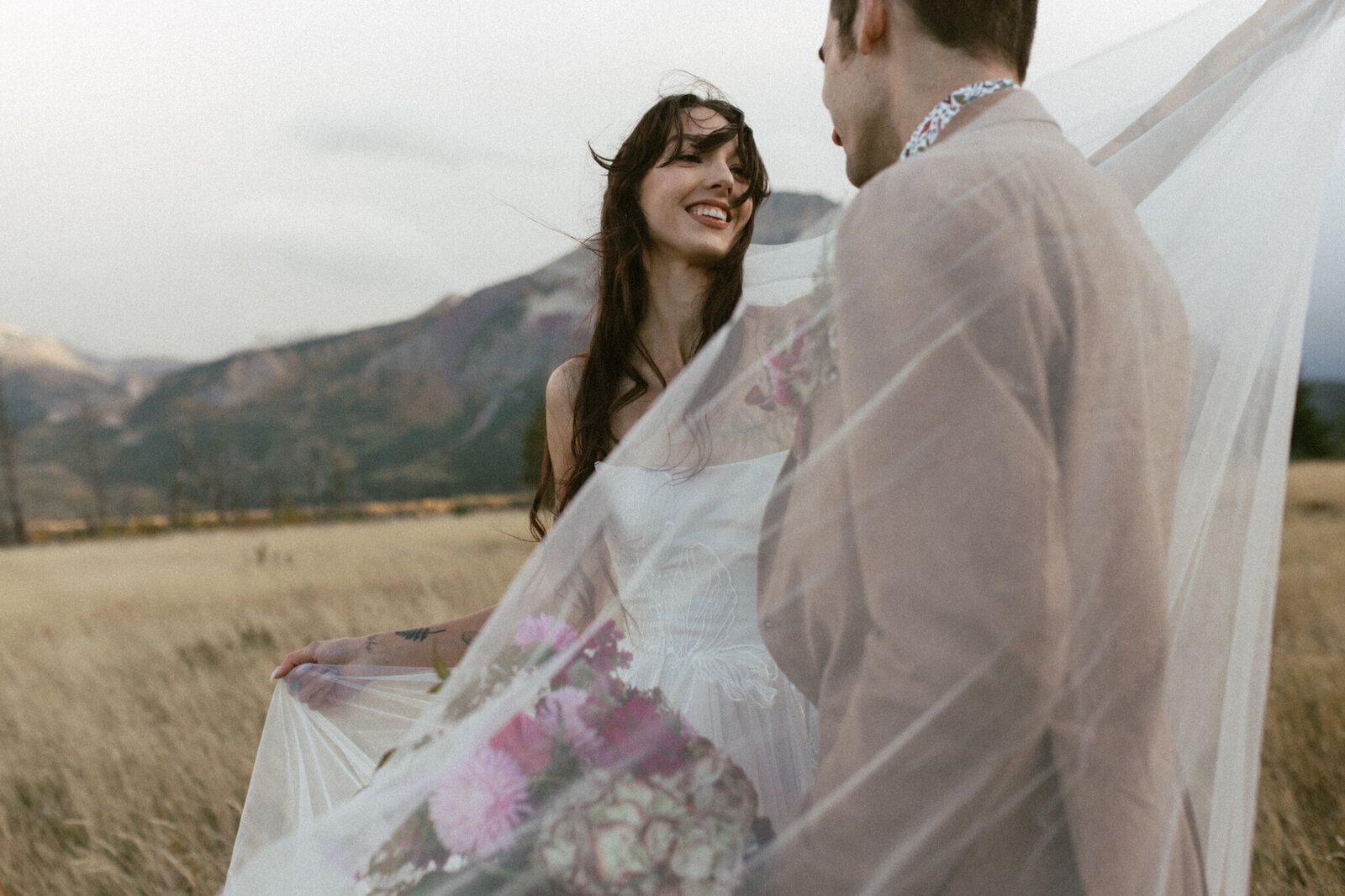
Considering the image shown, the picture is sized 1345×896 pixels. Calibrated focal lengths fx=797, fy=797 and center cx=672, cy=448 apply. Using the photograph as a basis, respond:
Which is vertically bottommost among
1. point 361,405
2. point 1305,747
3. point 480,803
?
point 361,405

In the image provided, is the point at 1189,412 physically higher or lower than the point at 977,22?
lower

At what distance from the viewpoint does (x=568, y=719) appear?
0.98 m

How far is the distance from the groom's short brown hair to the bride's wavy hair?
1.24 m

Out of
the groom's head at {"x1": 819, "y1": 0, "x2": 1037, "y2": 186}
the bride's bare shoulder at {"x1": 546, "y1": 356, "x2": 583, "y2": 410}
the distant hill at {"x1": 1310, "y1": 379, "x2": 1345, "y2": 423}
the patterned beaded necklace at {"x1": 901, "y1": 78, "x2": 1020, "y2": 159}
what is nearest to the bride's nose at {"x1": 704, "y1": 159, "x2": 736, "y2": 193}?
the bride's bare shoulder at {"x1": 546, "y1": 356, "x2": 583, "y2": 410}

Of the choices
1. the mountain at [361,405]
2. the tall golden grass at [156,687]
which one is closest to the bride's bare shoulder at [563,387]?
the tall golden grass at [156,687]

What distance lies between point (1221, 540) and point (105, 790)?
398 centimetres

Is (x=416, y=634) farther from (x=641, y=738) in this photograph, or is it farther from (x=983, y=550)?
(x=983, y=550)

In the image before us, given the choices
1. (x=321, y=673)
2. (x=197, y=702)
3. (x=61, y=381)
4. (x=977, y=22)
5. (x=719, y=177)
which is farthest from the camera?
(x=61, y=381)

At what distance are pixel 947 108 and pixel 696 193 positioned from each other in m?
1.36

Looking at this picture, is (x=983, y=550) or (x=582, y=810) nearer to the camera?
(x=983, y=550)

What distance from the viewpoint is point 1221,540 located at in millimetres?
1338

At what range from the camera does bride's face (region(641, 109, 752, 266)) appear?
→ 2.33 metres

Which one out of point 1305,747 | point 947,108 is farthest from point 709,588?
point 1305,747

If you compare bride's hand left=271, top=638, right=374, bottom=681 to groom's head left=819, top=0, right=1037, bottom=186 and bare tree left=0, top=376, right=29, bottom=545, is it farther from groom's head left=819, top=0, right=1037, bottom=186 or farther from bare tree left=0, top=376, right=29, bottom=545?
bare tree left=0, top=376, right=29, bottom=545
